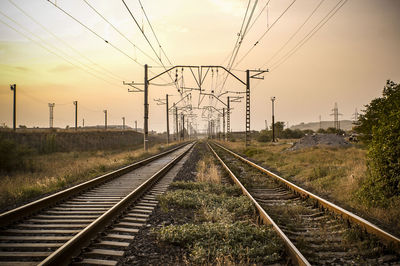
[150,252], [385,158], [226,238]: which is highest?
[385,158]

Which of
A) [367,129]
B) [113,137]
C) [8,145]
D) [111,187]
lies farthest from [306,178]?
[113,137]

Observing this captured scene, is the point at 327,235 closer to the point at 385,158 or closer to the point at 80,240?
the point at 385,158

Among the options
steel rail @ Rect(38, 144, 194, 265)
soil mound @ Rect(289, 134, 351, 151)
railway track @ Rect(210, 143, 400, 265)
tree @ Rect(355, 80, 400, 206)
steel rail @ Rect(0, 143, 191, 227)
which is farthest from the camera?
soil mound @ Rect(289, 134, 351, 151)

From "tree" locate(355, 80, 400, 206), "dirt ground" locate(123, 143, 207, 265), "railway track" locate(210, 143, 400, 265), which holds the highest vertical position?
"tree" locate(355, 80, 400, 206)

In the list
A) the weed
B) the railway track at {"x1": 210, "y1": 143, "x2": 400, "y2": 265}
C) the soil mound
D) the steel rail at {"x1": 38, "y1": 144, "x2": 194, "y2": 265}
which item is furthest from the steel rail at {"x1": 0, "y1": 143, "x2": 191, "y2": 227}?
the soil mound

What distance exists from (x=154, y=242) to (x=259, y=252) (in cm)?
192

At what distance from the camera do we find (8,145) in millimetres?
19234

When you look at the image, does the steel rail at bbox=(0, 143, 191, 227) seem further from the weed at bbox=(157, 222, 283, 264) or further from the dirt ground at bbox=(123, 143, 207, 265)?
the weed at bbox=(157, 222, 283, 264)

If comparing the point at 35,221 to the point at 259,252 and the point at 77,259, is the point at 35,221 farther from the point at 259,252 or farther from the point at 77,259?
the point at 259,252

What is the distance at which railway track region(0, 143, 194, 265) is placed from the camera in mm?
4348

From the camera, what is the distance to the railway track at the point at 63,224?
4.35m

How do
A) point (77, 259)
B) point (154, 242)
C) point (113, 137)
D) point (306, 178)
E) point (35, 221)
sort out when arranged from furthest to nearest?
point (113, 137), point (306, 178), point (35, 221), point (154, 242), point (77, 259)

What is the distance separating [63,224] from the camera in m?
5.94

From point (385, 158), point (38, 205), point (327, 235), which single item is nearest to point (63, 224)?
point (38, 205)
